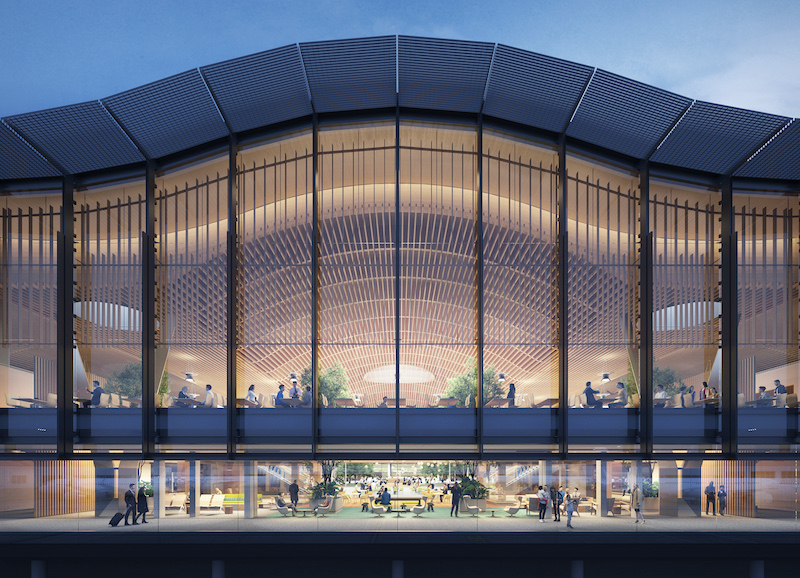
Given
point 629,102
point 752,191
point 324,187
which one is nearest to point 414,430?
point 324,187

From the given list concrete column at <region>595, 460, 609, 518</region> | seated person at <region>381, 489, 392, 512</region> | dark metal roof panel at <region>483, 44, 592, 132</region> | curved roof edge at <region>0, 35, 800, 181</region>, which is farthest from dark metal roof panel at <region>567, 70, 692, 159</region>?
seated person at <region>381, 489, 392, 512</region>

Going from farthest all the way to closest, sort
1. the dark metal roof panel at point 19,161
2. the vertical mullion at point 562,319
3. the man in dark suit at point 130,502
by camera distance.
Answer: the man in dark suit at point 130,502 < the vertical mullion at point 562,319 < the dark metal roof panel at point 19,161

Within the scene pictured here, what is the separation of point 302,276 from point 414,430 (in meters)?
5.21

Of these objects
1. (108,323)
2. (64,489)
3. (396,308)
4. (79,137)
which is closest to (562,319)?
(396,308)

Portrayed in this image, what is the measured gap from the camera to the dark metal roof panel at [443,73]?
57.5 feet

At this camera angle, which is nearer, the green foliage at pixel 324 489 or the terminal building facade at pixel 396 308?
the terminal building facade at pixel 396 308

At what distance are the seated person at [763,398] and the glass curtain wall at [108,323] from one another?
17.0 metres

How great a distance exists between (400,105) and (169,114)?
621 cm

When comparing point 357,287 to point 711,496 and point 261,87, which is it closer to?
point 261,87

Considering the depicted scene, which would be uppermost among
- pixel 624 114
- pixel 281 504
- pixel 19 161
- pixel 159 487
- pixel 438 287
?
pixel 624 114

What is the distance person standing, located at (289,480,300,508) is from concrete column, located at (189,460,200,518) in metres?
2.57

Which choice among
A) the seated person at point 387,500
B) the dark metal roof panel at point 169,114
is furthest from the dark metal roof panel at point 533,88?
the seated person at point 387,500

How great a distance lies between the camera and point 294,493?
19500 mm

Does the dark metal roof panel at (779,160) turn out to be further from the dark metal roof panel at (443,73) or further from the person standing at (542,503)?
the person standing at (542,503)
